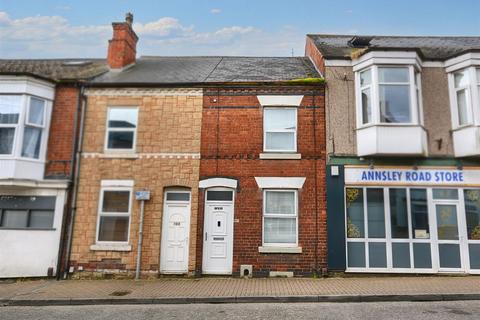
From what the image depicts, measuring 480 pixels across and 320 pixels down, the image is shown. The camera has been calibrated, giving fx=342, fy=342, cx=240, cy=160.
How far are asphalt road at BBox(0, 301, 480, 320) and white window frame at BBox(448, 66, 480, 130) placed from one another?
17.9ft

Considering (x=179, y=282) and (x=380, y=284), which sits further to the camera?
(x=179, y=282)

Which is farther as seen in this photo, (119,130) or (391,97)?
(119,130)

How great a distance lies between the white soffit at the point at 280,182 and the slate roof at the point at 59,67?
7021 millimetres

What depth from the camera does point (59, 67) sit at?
13.5 metres

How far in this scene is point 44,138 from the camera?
1104 centimetres

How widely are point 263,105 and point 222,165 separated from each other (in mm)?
2380

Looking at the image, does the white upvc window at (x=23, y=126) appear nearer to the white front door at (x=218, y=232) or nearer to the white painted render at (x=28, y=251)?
the white painted render at (x=28, y=251)

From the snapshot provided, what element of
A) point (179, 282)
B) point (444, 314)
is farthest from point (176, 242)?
point (444, 314)

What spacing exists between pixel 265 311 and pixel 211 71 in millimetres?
8706

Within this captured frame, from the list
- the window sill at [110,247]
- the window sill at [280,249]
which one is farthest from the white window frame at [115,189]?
the window sill at [280,249]

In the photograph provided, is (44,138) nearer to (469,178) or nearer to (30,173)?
(30,173)

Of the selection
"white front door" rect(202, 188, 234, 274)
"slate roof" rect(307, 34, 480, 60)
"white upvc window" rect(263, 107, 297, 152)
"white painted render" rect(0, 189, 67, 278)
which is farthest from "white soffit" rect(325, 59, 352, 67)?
"white painted render" rect(0, 189, 67, 278)

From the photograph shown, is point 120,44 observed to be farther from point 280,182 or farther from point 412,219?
point 412,219

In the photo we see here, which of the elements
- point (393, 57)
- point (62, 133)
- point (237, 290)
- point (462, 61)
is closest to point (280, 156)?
point (237, 290)
